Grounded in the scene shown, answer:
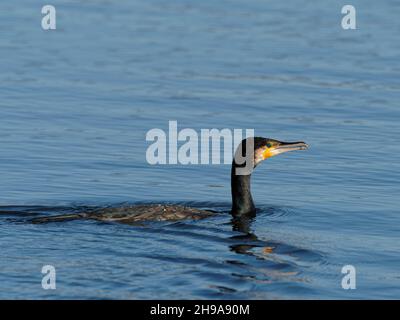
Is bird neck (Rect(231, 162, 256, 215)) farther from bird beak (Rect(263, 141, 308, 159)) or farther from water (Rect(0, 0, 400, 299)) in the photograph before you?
bird beak (Rect(263, 141, 308, 159))

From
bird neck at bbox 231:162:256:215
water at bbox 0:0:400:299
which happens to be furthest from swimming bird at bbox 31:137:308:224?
water at bbox 0:0:400:299

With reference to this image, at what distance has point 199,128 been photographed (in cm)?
1964

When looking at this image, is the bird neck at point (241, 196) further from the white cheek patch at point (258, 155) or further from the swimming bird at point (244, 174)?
the white cheek patch at point (258, 155)

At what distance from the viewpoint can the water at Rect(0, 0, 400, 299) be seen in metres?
12.5

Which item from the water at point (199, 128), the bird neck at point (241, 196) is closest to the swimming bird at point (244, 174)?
the bird neck at point (241, 196)

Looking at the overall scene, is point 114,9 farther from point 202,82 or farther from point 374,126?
point 374,126

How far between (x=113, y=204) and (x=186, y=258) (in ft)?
10.7

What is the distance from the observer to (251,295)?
11586 millimetres

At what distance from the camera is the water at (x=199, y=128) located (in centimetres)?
1250

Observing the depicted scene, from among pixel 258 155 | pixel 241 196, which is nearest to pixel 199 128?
pixel 258 155

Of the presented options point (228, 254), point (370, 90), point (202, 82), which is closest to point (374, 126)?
point (370, 90)

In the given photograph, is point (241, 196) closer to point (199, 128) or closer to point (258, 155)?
point (258, 155)

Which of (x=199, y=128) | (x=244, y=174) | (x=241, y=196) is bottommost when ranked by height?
(x=241, y=196)

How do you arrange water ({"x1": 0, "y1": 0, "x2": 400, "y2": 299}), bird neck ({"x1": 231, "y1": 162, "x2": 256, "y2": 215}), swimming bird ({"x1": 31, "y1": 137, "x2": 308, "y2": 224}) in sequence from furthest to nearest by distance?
bird neck ({"x1": 231, "y1": 162, "x2": 256, "y2": 215}) → swimming bird ({"x1": 31, "y1": 137, "x2": 308, "y2": 224}) → water ({"x1": 0, "y1": 0, "x2": 400, "y2": 299})
